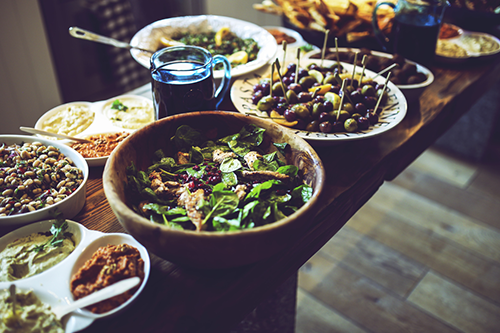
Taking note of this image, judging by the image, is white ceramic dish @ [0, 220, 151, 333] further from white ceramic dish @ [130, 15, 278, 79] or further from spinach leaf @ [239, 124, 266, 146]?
Answer: white ceramic dish @ [130, 15, 278, 79]

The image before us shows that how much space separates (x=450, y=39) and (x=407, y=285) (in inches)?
54.4

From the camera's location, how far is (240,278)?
787 mm

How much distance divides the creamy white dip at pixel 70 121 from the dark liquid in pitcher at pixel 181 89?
0.94 feet

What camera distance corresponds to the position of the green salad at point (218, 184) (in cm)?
77

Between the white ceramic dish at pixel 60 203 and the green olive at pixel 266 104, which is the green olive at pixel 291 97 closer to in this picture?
the green olive at pixel 266 104

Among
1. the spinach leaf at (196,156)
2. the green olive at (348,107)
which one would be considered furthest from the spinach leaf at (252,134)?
the green olive at (348,107)

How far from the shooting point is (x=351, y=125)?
3.63 feet

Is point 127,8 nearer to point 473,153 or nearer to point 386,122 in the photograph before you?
point 386,122

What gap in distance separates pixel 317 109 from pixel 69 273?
80cm

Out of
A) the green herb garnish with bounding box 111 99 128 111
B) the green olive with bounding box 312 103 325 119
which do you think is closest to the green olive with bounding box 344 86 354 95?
the green olive with bounding box 312 103 325 119

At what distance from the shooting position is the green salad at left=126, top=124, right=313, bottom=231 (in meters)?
0.77

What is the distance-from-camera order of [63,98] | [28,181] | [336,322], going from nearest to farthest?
[28,181] < [336,322] < [63,98]

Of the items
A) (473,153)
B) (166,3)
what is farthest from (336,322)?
(166,3)

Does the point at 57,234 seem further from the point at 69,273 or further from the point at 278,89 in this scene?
the point at 278,89
